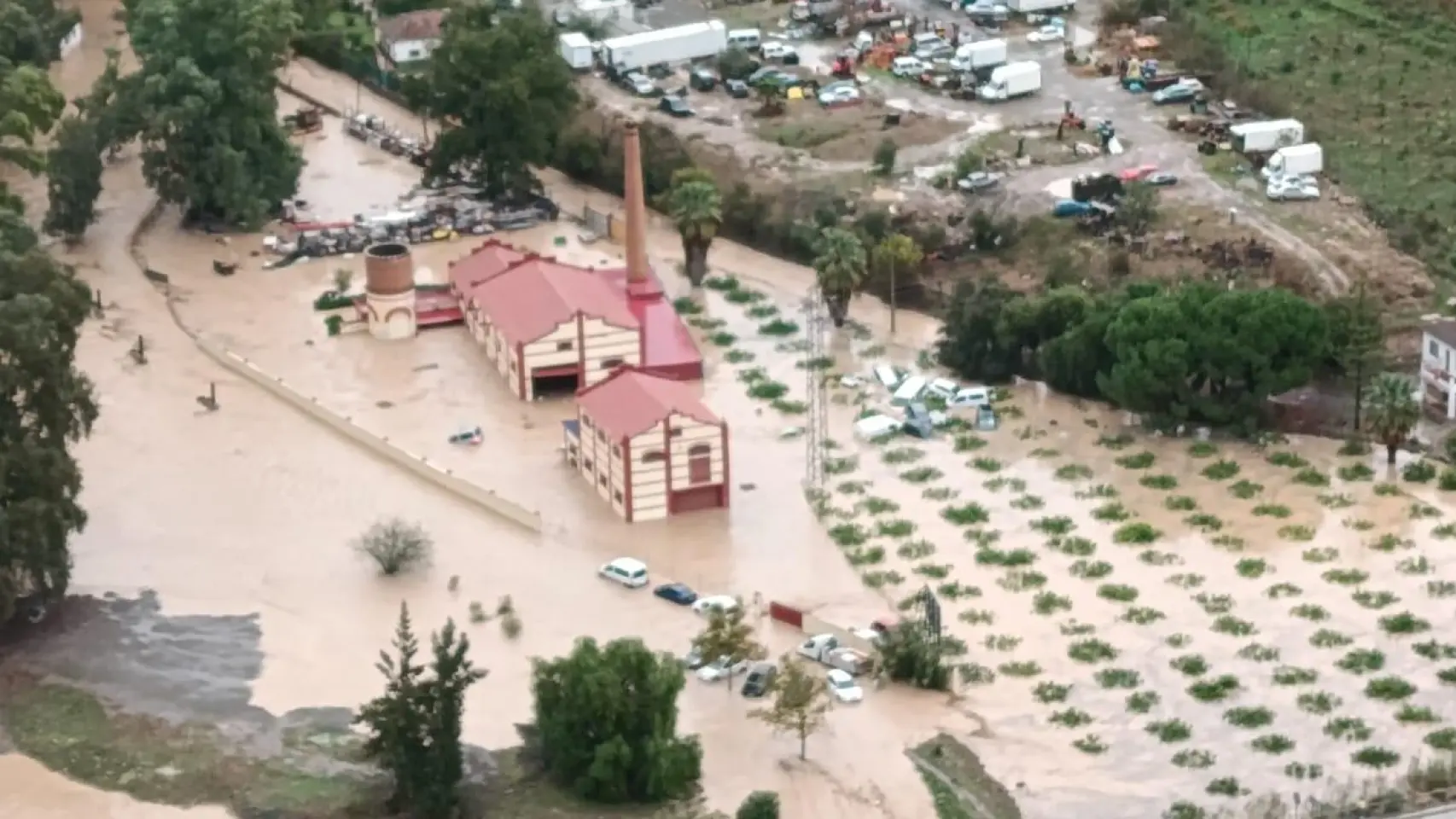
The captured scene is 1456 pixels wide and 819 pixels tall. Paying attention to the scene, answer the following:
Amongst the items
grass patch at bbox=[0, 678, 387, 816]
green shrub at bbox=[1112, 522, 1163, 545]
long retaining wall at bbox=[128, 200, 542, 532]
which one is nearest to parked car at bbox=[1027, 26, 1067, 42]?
long retaining wall at bbox=[128, 200, 542, 532]

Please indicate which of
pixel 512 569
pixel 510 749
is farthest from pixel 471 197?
pixel 510 749

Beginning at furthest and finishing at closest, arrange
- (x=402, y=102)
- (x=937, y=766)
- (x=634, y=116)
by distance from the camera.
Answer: (x=402, y=102)
(x=634, y=116)
(x=937, y=766)

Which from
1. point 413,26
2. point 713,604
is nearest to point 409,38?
point 413,26

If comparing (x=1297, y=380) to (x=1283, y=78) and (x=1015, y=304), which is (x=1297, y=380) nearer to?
(x=1015, y=304)

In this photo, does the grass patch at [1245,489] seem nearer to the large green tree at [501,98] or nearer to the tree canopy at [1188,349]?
the tree canopy at [1188,349]

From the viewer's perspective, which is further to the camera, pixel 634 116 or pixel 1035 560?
pixel 634 116

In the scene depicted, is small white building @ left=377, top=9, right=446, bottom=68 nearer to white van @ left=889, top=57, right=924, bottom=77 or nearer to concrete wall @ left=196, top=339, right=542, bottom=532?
white van @ left=889, top=57, right=924, bottom=77
